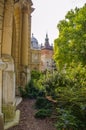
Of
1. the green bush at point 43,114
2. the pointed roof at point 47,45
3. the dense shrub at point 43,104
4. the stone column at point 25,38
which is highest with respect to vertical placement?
the pointed roof at point 47,45

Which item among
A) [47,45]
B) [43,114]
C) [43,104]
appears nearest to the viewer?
[43,114]

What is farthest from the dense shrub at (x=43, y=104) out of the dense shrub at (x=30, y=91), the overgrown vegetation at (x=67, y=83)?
the dense shrub at (x=30, y=91)

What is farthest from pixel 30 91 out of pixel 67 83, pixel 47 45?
pixel 47 45

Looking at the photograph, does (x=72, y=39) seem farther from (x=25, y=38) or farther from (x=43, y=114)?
(x=43, y=114)

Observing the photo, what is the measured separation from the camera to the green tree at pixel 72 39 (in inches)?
786

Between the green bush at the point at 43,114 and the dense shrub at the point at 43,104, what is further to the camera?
the dense shrub at the point at 43,104

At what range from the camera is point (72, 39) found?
21031 millimetres

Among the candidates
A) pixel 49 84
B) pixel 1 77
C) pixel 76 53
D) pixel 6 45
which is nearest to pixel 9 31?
pixel 6 45

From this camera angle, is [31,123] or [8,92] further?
[8,92]

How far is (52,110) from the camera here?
27.0 feet

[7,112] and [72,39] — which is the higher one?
[72,39]

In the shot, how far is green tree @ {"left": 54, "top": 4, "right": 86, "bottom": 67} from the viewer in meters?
20.0

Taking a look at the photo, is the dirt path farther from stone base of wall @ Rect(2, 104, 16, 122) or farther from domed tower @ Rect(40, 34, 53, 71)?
domed tower @ Rect(40, 34, 53, 71)

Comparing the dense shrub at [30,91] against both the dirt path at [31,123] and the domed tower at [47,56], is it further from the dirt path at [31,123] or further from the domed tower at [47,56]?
the domed tower at [47,56]
